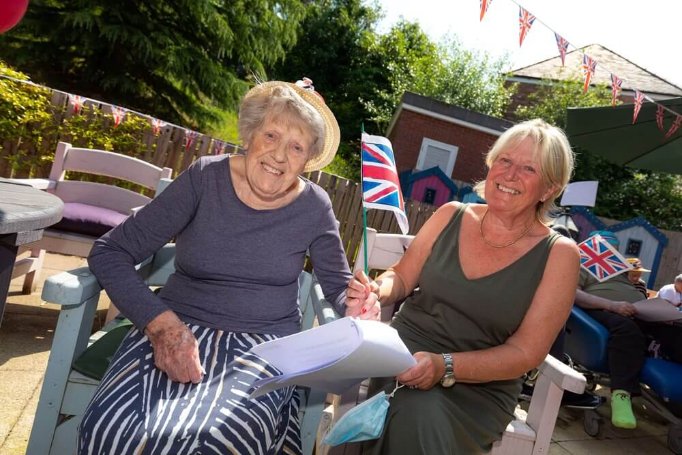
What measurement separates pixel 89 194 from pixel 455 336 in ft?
8.84

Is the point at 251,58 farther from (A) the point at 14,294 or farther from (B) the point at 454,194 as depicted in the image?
(A) the point at 14,294

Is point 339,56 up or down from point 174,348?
up

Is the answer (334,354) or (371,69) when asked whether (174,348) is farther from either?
(371,69)

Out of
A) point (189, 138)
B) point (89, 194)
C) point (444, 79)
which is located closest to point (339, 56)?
point (444, 79)

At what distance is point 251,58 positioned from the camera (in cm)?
1053

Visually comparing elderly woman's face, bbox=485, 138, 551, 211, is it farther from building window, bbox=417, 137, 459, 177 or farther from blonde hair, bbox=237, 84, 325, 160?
building window, bbox=417, 137, 459, 177

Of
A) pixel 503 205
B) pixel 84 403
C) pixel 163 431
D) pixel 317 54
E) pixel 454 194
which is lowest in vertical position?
pixel 84 403

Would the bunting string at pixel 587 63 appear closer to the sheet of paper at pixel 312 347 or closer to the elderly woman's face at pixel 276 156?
the elderly woman's face at pixel 276 156

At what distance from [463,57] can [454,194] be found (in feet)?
46.2

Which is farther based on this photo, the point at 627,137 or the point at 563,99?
the point at 563,99

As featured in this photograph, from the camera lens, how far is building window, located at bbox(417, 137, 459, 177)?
1700 centimetres

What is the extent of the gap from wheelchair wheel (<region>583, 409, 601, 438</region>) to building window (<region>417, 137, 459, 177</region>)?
1377 cm

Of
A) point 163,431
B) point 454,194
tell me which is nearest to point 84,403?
point 163,431

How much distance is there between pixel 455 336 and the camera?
6.44 ft
